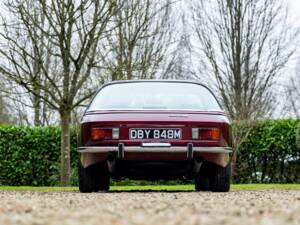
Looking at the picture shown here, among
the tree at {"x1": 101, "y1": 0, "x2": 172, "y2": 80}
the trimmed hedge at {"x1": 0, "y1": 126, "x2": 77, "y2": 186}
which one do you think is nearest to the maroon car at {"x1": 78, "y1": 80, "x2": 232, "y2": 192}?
the trimmed hedge at {"x1": 0, "y1": 126, "x2": 77, "y2": 186}

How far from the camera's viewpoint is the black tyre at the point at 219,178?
9172 millimetres

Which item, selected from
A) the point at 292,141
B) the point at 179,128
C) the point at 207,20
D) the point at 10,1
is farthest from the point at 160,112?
the point at 207,20

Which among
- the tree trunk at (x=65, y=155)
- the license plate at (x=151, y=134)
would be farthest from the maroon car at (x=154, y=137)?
the tree trunk at (x=65, y=155)

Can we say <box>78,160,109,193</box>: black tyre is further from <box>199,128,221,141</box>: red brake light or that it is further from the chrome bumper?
<box>199,128,221,141</box>: red brake light

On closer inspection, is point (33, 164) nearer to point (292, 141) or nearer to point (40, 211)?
point (292, 141)

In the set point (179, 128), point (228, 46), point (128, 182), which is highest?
point (228, 46)

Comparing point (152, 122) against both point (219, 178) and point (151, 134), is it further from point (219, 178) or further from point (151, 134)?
point (219, 178)

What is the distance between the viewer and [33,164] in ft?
60.8

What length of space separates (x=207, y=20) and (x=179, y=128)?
657 inches

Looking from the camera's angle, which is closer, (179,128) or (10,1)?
(179,128)

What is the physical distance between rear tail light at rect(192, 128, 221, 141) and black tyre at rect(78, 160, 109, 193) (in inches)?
→ 47.1

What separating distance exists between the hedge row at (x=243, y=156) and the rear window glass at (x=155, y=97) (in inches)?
346

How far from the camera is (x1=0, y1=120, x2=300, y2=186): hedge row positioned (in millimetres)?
18422

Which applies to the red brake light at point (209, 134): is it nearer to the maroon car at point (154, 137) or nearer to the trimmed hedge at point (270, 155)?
the maroon car at point (154, 137)
